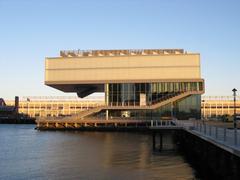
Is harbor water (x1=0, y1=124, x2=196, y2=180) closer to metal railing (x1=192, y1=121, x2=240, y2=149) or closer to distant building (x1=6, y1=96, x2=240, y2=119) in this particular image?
metal railing (x1=192, y1=121, x2=240, y2=149)

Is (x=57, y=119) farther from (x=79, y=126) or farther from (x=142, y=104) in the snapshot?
(x=142, y=104)

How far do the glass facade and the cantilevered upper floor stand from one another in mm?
1292

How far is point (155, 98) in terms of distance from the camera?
87.9 meters

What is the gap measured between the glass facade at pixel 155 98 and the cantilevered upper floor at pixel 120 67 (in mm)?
1292

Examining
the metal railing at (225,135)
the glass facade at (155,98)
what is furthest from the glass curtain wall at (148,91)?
the metal railing at (225,135)

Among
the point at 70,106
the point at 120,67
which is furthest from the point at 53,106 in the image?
the point at 120,67

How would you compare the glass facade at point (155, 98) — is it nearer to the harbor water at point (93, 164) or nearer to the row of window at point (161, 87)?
the row of window at point (161, 87)

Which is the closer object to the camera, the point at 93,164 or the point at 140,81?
the point at 93,164

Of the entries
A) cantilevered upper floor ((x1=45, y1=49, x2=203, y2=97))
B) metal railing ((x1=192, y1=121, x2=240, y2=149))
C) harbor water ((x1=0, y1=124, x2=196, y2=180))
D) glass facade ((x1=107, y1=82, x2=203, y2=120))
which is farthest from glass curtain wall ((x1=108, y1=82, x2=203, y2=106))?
metal railing ((x1=192, y1=121, x2=240, y2=149))

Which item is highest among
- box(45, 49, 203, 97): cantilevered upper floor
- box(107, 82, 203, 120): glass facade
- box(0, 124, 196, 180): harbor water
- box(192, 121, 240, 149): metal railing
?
box(45, 49, 203, 97): cantilevered upper floor

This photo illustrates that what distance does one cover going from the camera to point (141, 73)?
291 feet

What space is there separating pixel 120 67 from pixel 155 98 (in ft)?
33.5

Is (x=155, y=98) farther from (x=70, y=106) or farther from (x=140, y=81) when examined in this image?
(x=70, y=106)

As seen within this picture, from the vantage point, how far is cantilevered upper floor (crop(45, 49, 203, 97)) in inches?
3462
